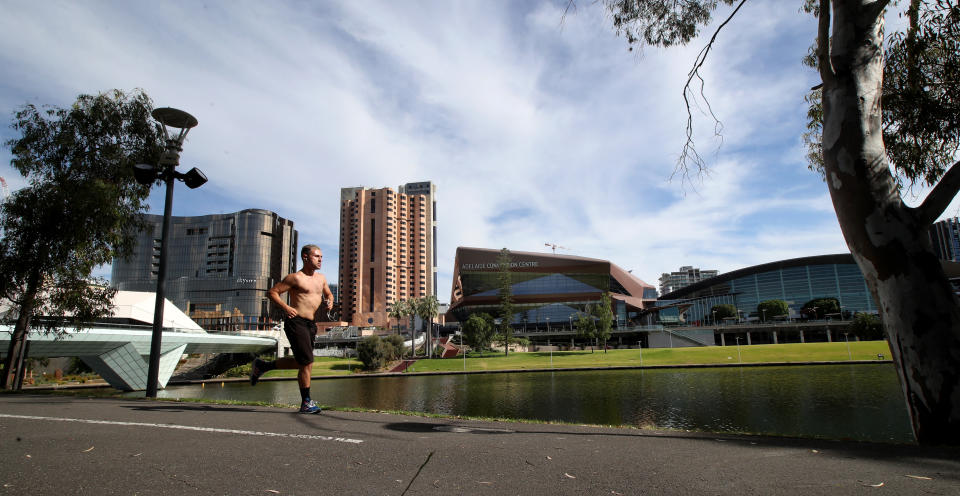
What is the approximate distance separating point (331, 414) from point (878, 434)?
14.8 meters

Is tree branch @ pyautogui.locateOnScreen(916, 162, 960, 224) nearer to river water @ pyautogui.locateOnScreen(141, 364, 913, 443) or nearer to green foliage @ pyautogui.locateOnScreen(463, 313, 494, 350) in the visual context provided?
river water @ pyautogui.locateOnScreen(141, 364, 913, 443)

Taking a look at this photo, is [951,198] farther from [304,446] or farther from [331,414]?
[331,414]

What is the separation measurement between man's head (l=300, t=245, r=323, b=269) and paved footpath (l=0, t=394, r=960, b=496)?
231 centimetres

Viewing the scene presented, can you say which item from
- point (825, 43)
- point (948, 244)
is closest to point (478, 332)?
point (825, 43)

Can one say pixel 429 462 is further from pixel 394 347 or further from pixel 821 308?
pixel 821 308

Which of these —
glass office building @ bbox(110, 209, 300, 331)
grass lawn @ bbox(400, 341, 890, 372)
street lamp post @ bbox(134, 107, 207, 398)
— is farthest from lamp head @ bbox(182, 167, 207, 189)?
glass office building @ bbox(110, 209, 300, 331)

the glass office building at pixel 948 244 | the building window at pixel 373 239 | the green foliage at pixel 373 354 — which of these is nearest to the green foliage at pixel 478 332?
the green foliage at pixel 373 354

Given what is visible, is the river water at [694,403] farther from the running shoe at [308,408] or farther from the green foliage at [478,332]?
the green foliage at [478,332]

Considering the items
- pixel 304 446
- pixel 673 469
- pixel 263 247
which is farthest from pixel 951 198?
pixel 263 247

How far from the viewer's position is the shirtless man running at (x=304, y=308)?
19.7ft

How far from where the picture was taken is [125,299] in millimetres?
62688

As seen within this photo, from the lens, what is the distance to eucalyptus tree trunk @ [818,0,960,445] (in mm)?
5184

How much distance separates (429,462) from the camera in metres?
3.14

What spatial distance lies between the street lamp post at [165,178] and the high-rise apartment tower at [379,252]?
131 metres
